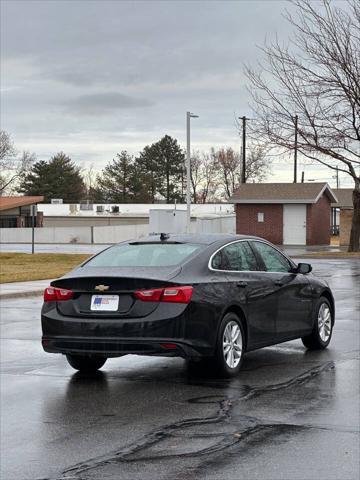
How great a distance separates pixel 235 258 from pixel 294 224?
4396 cm

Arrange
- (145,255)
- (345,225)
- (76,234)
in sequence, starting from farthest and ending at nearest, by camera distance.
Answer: (76,234) → (345,225) → (145,255)

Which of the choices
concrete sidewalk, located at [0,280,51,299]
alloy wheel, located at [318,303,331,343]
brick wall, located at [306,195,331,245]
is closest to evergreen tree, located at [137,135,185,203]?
brick wall, located at [306,195,331,245]

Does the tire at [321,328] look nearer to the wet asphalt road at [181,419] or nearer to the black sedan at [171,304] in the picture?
the wet asphalt road at [181,419]

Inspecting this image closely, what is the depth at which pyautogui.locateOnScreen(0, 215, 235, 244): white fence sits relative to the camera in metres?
65.3

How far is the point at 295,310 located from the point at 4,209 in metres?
66.5

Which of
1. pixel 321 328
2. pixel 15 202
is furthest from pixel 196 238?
Answer: pixel 15 202

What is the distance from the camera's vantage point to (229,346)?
862cm

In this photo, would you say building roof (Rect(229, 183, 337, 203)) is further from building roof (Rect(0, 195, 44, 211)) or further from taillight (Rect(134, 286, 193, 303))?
taillight (Rect(134, 286, 193, 303))

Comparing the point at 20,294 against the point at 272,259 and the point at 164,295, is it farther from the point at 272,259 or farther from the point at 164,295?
the point at 164,295

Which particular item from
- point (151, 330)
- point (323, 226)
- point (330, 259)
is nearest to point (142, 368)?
point (151, 330)

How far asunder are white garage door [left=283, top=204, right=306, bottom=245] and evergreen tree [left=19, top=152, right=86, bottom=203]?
2367 inches

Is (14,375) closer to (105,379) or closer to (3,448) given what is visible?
(105,379)

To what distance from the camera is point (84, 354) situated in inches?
330

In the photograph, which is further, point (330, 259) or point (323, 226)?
point (323, 226)
